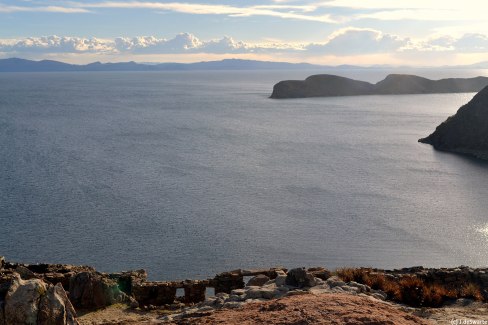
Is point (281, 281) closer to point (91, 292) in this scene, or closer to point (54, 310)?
point (91, 292)

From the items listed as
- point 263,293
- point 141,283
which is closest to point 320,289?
point 263,293

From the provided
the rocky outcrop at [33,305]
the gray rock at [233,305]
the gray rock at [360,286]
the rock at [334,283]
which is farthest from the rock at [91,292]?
the gray rock at [360,286]

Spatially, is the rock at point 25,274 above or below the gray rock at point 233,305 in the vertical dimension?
below

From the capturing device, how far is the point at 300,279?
75.5 feet

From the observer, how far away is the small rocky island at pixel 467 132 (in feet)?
347

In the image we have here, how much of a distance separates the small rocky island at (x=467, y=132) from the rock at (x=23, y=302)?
3875 inches

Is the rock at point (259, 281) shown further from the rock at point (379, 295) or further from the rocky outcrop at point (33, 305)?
the rocky outcrop at point (33, 305)

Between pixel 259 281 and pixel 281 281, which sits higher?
pixel 281 281

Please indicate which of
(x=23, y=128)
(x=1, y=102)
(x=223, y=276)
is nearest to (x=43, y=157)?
(x=23, y=128)

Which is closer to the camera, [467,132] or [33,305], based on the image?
[33,305]

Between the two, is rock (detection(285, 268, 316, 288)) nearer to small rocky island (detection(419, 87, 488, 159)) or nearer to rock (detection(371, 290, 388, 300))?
rock (detection(371, 290, 388, 300))

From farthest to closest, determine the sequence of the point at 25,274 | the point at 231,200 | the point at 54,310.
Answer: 1. the point at 231,200
2. the point at 25,274
3. the point at 54,310

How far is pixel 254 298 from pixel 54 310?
797cm

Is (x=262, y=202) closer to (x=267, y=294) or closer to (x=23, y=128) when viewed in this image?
(x=267, y=294)
